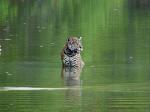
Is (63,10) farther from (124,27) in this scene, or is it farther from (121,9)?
(124,27)

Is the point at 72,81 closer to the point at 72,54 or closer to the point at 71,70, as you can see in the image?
the point at 71,70

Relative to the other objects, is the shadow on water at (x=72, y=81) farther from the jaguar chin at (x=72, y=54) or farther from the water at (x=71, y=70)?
the jaguar chin at (x=72, y=54)

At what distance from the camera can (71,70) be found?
1048 inches

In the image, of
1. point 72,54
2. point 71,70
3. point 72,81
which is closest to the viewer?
point 72,81

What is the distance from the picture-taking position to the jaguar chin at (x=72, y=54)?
88.4 feet

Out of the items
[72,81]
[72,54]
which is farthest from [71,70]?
[72,81]

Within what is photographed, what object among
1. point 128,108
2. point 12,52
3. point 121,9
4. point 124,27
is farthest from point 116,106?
point 121,9

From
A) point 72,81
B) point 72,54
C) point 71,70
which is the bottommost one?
point 71,70

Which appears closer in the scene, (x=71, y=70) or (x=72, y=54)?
(x=71, y=70)

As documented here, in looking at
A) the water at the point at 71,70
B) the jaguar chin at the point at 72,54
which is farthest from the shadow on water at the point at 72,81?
the jaguar chin at the point at 72,54

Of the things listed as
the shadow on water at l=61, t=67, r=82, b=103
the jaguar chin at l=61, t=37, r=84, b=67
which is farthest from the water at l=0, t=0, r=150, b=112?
the jaguar chin at l=61, t=37, r=84, b=67

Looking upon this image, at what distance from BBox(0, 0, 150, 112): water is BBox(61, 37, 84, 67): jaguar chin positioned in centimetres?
26

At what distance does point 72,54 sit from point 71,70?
69 centimetres

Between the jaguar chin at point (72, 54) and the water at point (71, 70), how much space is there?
0.26m
